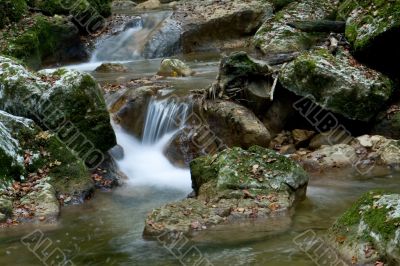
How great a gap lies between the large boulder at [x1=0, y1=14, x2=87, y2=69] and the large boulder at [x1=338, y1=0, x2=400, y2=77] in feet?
29.0

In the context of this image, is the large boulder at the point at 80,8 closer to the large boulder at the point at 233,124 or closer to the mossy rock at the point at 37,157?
the large boulder at the point at 233,124

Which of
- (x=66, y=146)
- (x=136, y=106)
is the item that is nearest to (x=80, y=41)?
(x=136, y=106)

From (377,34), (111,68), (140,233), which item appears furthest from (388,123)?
(111,68)

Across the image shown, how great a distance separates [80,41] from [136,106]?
7745 mm

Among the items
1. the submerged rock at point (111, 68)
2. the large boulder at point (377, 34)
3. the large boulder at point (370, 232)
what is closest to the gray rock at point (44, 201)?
the large boulder at point (370, 232)

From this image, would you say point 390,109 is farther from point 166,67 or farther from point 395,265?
point 395,265

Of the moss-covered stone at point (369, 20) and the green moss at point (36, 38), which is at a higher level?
the green moss at point (36, 38)

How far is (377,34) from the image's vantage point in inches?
426

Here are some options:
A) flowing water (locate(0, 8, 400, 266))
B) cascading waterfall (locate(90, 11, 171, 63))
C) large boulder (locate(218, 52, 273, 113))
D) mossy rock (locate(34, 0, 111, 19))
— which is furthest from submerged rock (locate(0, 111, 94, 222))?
mossy rock (locate(34, 0, 111, 19))

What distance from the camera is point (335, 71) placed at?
1049 cm

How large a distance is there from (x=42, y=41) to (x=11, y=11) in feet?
4.16

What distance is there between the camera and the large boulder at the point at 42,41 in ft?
50.2

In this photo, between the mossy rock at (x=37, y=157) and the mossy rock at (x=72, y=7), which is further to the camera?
the mossy rock at (x=72, y=7)

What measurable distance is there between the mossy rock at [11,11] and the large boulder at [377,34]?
9.85 m
